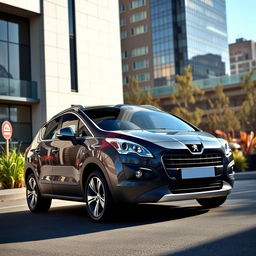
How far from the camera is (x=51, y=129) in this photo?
8430mm

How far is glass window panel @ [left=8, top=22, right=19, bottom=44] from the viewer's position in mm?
31141

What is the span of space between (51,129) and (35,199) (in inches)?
48.3

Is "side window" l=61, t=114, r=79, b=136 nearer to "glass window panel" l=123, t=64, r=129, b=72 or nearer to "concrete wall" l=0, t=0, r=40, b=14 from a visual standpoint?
"concrete wall" l=0, t=0, r=40, b=14

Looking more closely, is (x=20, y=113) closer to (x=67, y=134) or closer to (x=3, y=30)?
(x=3, y=30)

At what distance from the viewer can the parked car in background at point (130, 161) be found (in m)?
6.11

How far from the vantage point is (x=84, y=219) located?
7.14m

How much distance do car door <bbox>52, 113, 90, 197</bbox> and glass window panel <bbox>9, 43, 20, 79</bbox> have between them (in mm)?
24119

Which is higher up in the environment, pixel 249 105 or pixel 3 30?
pixel 3 30

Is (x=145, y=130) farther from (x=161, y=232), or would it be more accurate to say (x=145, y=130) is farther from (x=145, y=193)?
(x=161, y=232)

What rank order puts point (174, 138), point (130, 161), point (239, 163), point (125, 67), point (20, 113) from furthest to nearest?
1. point (125, 67)
2. point (20, 113)
3. point (239, 163)
4. point (174, 138)
5. point (130, 161)

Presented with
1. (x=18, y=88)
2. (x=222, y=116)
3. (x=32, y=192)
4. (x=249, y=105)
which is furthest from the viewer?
(x=222, y=116)

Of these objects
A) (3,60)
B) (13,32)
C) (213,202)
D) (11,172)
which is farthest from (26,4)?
(213,202)

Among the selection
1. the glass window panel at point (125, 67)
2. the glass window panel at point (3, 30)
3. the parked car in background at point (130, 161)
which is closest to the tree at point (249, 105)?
the glass window panel at point (3, 30)

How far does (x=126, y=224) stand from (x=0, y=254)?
1.83 meters
